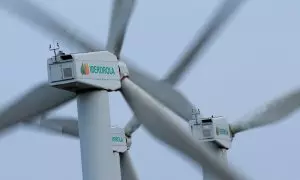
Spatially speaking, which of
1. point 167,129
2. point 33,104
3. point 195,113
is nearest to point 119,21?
point 33,104

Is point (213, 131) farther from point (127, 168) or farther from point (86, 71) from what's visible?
point (86, 71)

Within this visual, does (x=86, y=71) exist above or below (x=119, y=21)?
below

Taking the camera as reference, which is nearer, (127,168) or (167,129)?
(167,129)

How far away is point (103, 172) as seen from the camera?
28.1m

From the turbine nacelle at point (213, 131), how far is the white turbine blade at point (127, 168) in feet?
11.2

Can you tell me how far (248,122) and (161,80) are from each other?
13177 mm

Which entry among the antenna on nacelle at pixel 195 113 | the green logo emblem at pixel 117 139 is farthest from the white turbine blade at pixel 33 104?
the green logo emblem at pixel 117 139

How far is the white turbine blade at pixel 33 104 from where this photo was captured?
27.9 metres

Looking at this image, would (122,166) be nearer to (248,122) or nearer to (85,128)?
(248,122)

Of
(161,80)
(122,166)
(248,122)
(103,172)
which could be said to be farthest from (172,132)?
(122,166)

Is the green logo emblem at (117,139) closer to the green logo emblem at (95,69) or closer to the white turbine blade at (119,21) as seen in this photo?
the green logo emblem at (95,69)

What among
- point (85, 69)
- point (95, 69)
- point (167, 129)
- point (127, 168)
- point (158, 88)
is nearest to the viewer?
point (167, 129)

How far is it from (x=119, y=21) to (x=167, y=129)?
3.31m

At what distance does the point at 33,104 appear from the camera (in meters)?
28.2
